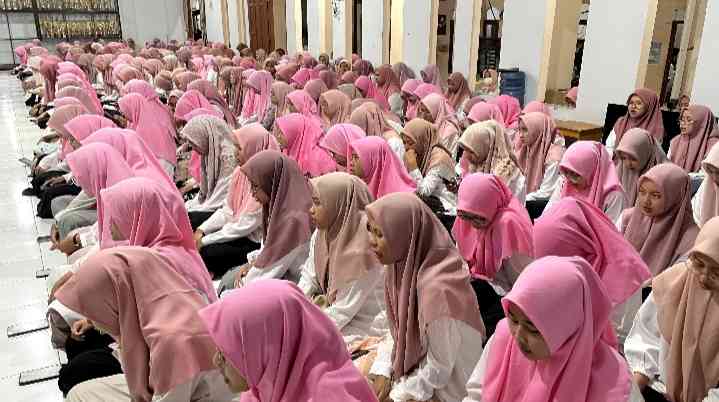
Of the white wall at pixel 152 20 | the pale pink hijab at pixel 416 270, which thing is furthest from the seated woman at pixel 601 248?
the white wall at pixel 152 20

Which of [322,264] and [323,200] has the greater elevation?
[323,200]

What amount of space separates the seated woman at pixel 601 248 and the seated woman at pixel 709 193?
52.6 inches

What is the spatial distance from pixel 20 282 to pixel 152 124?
2290mm

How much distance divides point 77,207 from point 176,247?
180cm

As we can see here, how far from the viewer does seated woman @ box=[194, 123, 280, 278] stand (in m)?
3.63

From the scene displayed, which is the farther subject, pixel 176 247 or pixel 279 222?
pixel 279 222

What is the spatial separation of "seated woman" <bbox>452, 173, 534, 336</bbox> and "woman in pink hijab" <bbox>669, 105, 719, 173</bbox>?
2620 millimetres

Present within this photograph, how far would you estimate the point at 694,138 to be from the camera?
4.82m

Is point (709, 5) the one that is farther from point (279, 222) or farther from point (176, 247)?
point (176, 247)

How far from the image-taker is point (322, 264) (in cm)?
275

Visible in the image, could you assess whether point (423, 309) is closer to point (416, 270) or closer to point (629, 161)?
point (416, 270)

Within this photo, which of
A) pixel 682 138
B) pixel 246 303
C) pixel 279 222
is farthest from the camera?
pixel 682 138

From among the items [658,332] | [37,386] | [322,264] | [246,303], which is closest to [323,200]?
[322,264]

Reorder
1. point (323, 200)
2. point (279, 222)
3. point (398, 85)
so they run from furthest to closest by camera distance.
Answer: point (398, 85) → point (279, 222) → point (323, 200)
